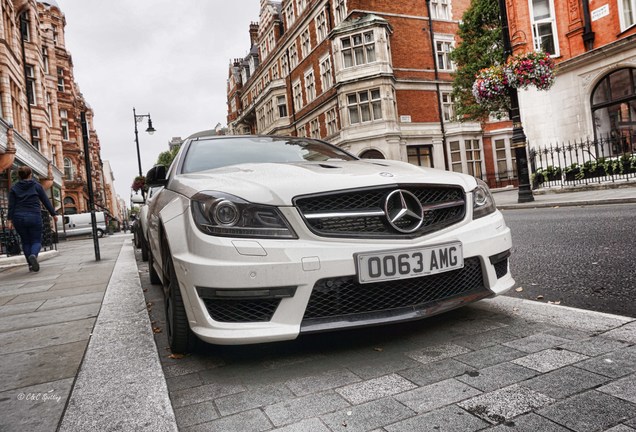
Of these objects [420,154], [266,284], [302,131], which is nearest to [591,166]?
[420,154]

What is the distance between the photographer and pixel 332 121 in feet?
99.2

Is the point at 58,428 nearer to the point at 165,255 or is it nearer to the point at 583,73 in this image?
the point at 165,255

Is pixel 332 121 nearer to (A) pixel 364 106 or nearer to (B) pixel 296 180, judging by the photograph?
(A) pixel 364 106

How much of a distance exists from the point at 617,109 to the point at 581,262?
16.3 metres

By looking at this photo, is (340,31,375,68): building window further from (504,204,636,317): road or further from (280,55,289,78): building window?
(504,204,636,317): road

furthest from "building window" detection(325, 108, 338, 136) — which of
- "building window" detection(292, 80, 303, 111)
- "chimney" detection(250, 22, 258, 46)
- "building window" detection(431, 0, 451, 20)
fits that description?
"chimney" detection(250, 22, 258, 46)

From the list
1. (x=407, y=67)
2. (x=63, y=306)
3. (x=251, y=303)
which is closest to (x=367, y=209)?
(x=251, y=303)

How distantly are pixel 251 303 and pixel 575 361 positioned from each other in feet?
4.89

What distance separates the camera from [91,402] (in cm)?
197

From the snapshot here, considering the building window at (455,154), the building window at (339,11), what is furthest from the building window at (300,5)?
the building window at (455,154)

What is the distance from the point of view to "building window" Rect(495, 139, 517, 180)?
31484 millimetres

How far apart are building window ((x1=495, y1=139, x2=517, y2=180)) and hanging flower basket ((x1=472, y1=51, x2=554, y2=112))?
1922cm

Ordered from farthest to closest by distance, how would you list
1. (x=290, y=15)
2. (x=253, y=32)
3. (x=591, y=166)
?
1. (x=253, y=32)
2. (x=290, y=15)
3. (x=591, y=166)

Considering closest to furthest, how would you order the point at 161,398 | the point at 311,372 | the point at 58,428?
the point at 58,428
the point at 161,398
the point at 311,372
